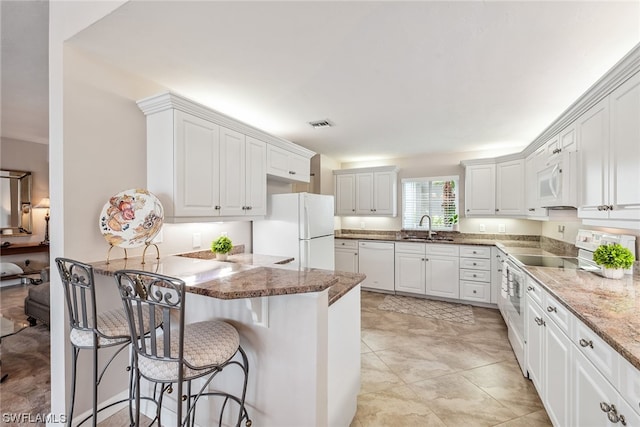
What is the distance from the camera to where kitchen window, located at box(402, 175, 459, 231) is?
4.76 metres

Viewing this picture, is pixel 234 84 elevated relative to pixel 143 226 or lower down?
elevated

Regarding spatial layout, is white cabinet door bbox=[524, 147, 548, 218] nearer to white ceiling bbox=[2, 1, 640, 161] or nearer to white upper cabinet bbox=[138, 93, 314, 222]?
white ceiling bbox=[2, 1, 640, 161]

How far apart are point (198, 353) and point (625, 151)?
2398 mm

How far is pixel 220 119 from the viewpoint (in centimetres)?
236

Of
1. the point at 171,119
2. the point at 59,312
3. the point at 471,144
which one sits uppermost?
the point at 471,144

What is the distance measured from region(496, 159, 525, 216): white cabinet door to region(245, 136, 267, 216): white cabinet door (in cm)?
335

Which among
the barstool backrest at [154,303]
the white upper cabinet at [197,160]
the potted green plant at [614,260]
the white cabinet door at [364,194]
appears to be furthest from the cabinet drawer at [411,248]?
the barstool backrest at [154,303]

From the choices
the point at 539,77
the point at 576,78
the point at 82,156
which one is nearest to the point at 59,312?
the point at 82,156

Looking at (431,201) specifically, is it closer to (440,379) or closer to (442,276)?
(442,276)

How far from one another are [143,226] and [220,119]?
3.53ft

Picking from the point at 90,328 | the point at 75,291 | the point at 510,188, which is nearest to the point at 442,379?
the point at 90,328

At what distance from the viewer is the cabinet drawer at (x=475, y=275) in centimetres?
384

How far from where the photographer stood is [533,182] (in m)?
3.15

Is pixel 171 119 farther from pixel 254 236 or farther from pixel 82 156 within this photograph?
pixel 254 236
